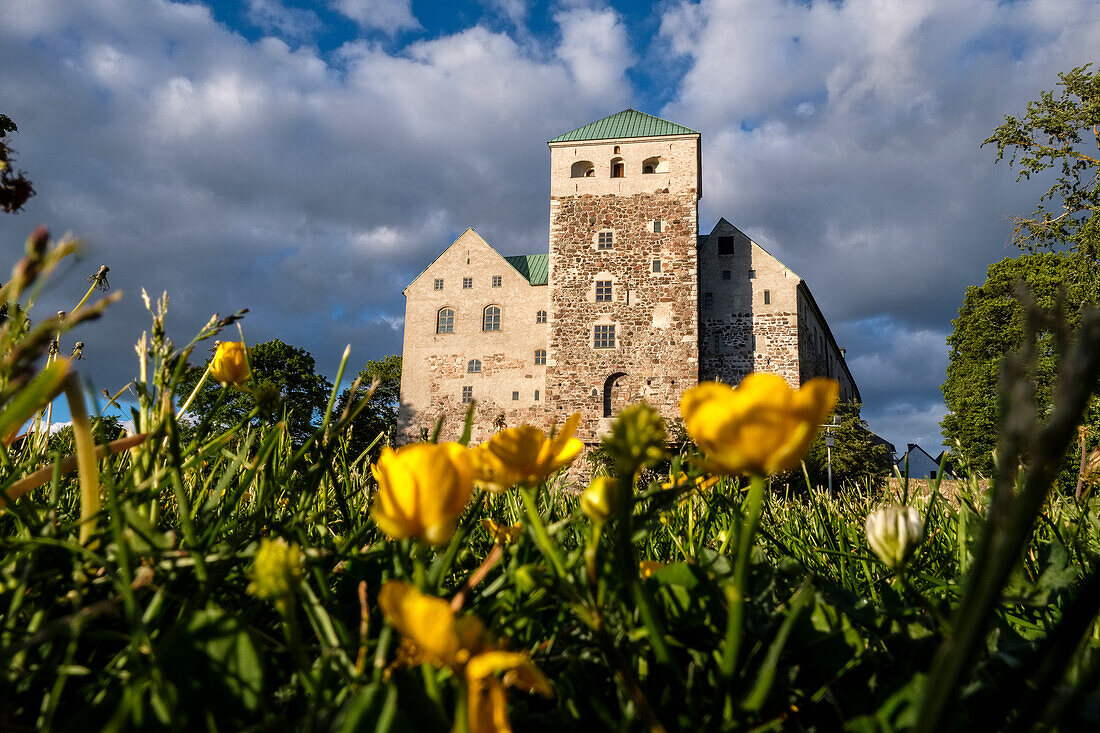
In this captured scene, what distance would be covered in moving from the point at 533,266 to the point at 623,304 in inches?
156

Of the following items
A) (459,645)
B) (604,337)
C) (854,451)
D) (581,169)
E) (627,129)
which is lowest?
(854,451)

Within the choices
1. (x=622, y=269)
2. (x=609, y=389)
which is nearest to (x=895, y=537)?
(x=609, y=389)

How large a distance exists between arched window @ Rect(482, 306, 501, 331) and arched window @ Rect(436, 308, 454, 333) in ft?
3.25

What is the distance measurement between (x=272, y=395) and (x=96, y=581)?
326 mm

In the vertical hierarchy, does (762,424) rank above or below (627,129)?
below

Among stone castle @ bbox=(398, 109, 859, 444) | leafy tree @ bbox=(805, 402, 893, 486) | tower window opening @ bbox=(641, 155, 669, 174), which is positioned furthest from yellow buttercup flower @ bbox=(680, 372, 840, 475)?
tower window opening @ bbox=(641, 155, 669, 174)

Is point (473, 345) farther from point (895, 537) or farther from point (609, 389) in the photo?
point (895, 537)

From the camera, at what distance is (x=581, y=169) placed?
60.3 feet

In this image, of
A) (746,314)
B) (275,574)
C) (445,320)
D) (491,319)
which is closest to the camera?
(275,574)

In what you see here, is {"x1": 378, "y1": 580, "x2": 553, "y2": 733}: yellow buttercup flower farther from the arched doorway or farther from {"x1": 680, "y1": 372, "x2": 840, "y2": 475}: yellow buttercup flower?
the arched doorway

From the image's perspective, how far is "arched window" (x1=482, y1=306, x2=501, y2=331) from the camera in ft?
61.1

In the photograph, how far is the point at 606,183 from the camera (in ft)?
58.9

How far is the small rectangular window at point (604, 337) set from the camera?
1697 cm

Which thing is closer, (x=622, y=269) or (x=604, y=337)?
(x=604, y=337)
